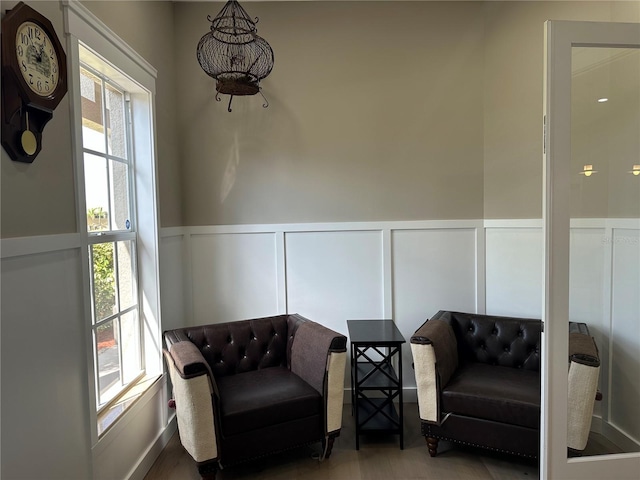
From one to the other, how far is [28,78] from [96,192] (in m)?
0.74

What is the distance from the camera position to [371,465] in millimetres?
2227

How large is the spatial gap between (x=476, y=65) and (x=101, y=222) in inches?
113

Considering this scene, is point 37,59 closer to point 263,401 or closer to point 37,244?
point 37,244

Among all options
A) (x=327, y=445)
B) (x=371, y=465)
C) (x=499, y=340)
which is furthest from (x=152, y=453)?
(x=499, y=340)

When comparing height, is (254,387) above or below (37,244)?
below

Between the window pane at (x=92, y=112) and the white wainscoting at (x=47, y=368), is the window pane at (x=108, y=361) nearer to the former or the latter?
the white wainscoting at (x=47, y=368)

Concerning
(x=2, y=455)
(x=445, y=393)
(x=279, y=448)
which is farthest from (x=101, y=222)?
(x=445, y=393)

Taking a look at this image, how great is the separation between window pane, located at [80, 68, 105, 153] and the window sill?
4.41ft

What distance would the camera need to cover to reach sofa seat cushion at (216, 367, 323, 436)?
201 centimetres

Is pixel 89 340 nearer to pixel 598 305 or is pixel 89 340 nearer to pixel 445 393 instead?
pixel 445 393

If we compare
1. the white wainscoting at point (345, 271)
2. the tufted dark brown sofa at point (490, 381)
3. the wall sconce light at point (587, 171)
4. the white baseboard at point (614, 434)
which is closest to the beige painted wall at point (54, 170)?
the white wainscoting at point (345, 271)

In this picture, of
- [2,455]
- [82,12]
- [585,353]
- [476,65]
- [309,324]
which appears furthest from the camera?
[476,65]

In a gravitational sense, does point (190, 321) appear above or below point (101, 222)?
below

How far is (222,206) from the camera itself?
2.96 m
